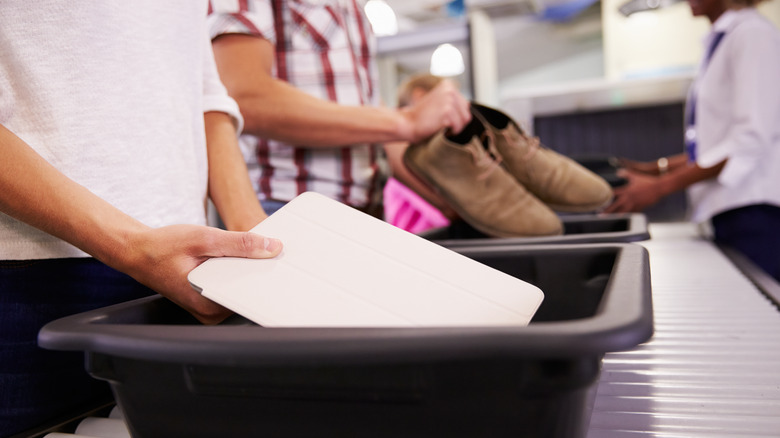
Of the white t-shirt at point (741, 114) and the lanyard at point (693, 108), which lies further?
the lanyard at point (693, 108)

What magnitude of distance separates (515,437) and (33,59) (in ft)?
1.53

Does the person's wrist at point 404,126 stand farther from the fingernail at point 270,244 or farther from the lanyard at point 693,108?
the lanyard at point 693,108

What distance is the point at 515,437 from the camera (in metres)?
0.26

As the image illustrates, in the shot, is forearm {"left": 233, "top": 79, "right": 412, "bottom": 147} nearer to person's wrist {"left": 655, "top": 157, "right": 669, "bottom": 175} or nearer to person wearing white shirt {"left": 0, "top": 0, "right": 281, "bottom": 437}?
person wearing white shirt {"left": 0, "top": 0, "right": 281, "bottom": 437}

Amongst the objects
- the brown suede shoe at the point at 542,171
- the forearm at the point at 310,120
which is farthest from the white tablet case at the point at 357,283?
the brown suede shoe at the point at 542,171

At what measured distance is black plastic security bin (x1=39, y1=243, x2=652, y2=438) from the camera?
236mm

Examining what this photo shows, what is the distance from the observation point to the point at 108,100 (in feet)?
1.67

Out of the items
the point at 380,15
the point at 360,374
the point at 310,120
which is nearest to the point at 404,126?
the point at 310,120

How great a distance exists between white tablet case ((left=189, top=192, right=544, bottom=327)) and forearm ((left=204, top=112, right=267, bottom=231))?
19cm

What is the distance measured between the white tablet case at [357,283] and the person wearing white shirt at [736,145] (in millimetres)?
1509

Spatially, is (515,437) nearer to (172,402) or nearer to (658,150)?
(172,402)

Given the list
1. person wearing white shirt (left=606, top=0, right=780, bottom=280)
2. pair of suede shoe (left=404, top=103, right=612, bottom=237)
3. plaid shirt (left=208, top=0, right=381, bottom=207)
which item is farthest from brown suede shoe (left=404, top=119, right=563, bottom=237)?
person wearing white shirt (left=606, top=0, right=780, bottom=280)

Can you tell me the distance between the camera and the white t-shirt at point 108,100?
1.54 feet

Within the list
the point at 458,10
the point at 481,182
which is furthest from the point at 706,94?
the point at 458,10
